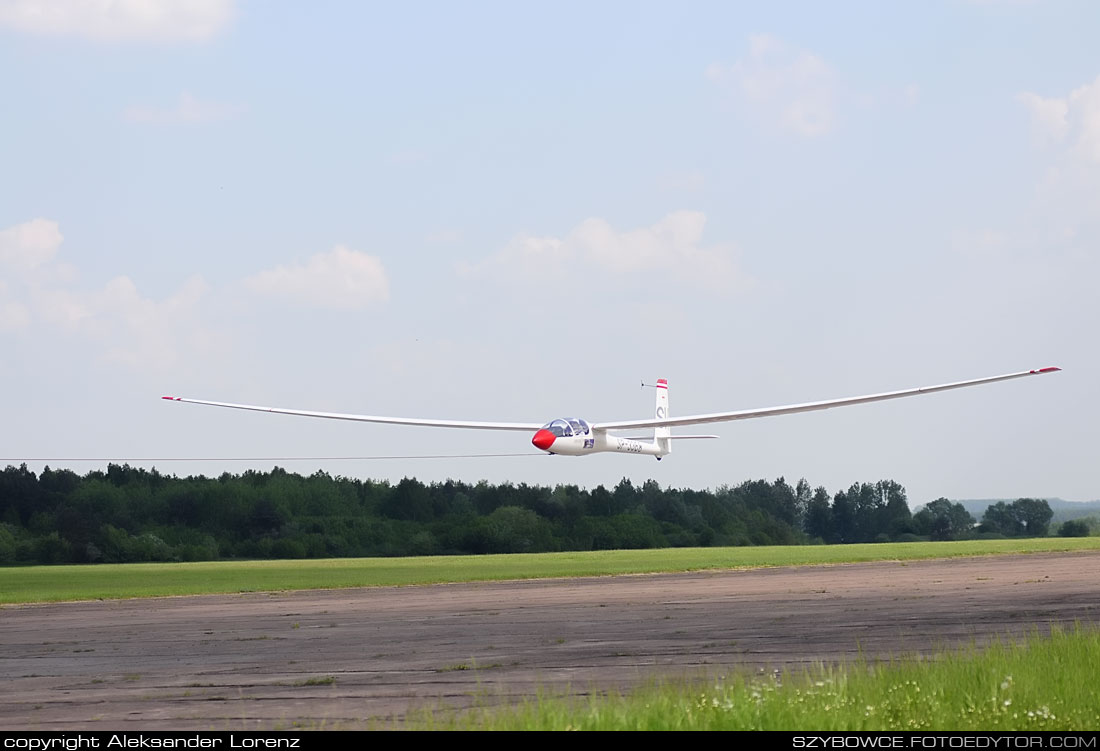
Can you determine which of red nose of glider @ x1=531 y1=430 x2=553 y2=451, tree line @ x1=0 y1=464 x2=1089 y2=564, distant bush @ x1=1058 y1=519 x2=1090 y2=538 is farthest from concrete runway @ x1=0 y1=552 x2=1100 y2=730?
→ distant bush @ x1=1058 y1=519 x2=1090 y2=538

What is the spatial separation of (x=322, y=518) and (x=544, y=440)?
174 ft

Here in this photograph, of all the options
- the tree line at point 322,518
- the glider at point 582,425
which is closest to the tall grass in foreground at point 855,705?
the glider at point 582,425

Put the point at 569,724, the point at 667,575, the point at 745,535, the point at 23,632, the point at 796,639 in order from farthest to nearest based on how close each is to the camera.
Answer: the point at 745,535, the point at 667,575, the point at 23,632, the point at 796,639, the point at 569,724

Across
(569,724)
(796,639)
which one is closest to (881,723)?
(569,724)

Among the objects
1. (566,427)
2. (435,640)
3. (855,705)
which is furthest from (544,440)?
(855,705)

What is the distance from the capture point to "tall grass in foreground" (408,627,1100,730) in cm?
1116

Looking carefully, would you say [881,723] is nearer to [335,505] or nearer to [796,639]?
[796,639]

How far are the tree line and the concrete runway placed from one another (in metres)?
68.8

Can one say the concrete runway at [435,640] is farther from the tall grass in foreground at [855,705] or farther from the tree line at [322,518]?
the tree line at [322,518]

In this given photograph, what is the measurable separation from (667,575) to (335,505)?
76.2 meters

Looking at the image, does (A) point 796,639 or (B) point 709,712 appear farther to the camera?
(A) point 796,639

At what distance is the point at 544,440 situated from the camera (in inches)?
2763

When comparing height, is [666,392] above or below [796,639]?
above

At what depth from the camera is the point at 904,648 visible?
18.5 m
